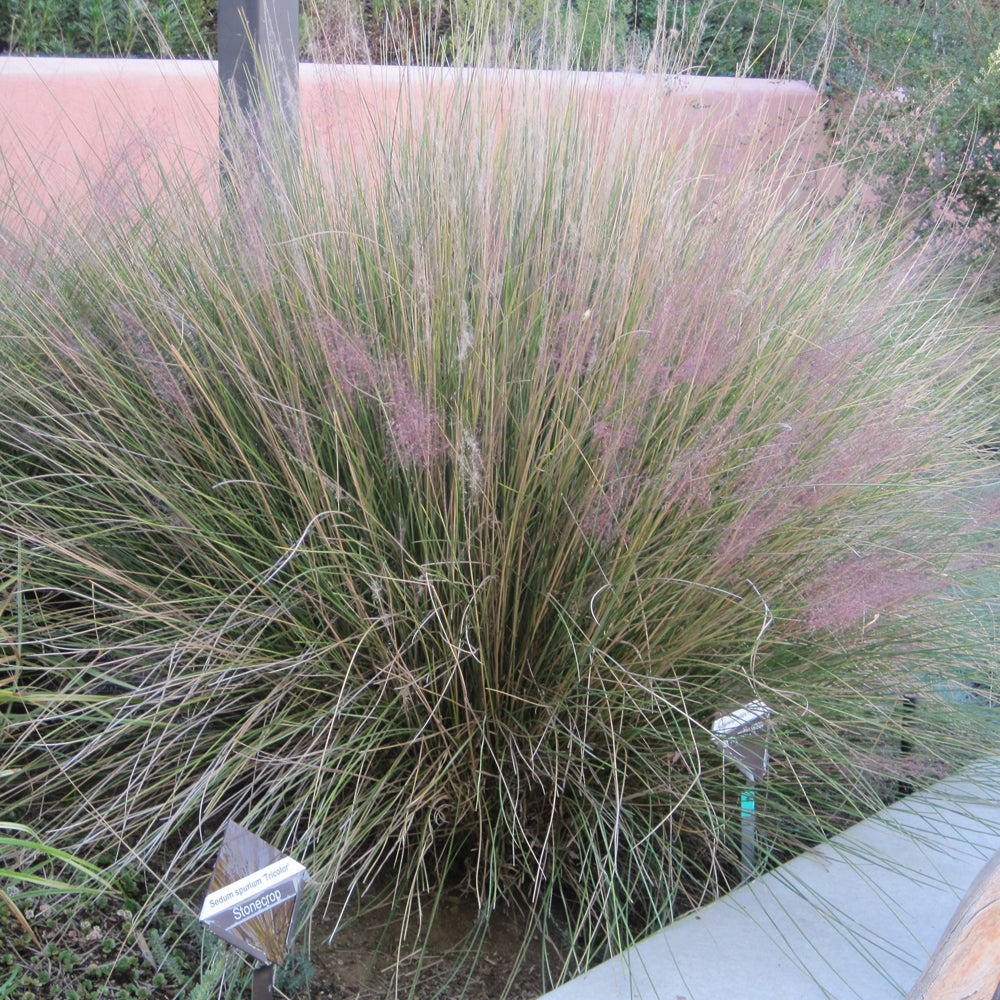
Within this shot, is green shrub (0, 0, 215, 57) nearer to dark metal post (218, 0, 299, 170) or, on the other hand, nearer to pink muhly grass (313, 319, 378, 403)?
dark metal post (218, 0, 299, 170)

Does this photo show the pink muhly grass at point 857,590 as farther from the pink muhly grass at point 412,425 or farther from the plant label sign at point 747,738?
the pink muhly grass at point 412,425

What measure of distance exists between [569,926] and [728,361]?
1190 millimetres

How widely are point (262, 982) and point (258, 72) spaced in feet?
8.30

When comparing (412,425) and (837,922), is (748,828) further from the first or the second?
(412,425)

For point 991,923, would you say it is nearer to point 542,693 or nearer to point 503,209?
point 542,693

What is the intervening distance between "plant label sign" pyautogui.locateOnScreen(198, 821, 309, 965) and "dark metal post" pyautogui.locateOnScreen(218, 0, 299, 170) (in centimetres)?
181

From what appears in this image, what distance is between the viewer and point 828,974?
75.2 inches

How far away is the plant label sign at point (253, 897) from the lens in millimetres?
1536

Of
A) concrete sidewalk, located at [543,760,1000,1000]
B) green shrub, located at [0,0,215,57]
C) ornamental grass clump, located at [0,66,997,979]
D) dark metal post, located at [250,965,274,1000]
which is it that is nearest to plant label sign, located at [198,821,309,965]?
dark metal post, located at [250,965,274,1000]

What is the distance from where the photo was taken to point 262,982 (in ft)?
5.35

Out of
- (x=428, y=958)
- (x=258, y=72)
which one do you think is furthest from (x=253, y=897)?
(x=258, y=72)

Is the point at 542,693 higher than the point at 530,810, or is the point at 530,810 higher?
the point at 542,693

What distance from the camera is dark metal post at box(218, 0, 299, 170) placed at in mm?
2840

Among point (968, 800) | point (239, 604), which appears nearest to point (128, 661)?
point (239, 604)
